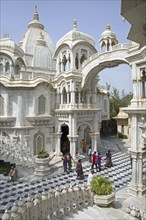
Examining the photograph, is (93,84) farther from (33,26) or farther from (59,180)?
(33,26)

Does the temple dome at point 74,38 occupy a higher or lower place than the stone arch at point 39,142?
higher

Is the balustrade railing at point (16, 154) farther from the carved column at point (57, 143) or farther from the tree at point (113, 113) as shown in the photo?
the tree at point (113, 113)

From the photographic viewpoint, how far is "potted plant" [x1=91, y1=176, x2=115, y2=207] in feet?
28.8

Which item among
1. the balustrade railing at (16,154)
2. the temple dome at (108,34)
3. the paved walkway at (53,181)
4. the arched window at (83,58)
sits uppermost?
the temple dome at (108,34)

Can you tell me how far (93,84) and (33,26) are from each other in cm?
1173

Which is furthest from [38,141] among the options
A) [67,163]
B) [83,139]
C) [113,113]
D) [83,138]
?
[113,113]

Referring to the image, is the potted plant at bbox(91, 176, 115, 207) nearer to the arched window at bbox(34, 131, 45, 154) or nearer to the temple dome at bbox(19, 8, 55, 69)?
the arched window at bbox(34, 131, 45, 154)

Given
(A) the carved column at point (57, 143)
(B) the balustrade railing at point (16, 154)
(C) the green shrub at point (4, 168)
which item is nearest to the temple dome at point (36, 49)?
(A) the carved column at point (57, 143)

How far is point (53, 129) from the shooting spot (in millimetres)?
18578

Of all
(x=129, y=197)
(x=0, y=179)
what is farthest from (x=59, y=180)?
(x=129, y=197)

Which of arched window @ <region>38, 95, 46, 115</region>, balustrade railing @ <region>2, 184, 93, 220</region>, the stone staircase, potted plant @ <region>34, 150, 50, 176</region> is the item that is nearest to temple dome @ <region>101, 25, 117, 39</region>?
arched window @ <region>38, 95, 46, 115</region>

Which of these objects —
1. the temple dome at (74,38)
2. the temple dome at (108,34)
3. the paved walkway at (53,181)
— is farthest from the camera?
the temple dome at (74,38)

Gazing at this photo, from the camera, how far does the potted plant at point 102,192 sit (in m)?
8.79

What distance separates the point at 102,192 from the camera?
8953mm
